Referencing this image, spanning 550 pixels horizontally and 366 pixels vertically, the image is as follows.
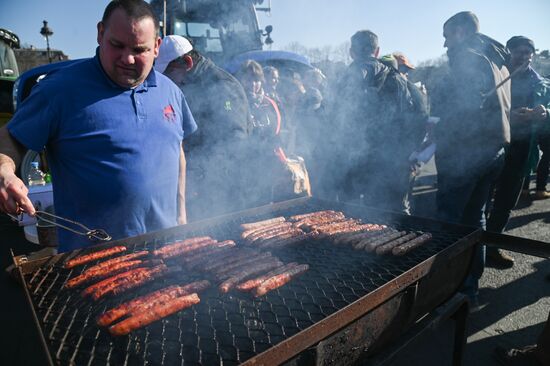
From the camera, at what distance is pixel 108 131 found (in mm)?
2422

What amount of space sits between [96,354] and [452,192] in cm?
393

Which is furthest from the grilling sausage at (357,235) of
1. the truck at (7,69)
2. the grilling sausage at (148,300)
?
the truck at (7,69)

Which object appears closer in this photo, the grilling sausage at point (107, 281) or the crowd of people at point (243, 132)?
the grilling sausage at point (107, 281)

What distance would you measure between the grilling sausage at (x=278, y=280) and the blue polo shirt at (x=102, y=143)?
3.87 feet

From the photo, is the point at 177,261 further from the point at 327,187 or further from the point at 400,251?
the point at 327,187

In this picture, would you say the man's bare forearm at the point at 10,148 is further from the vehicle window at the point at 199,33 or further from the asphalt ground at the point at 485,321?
the vehicle window at the point at 199,33

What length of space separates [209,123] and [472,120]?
3.16 metres

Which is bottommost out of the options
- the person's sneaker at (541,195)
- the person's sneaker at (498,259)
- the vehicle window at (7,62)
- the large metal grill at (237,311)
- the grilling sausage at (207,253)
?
the person's sneaker at (498,259)

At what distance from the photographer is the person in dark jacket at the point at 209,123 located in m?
4.15

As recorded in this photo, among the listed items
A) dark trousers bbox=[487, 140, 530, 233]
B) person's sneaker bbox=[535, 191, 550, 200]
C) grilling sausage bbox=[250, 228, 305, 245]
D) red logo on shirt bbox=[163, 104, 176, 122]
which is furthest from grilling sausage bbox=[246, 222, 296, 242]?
person's sneaker bbox=[535, 191, 550, 200]

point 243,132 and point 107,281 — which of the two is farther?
point 243,132

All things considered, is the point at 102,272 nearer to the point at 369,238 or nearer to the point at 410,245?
the point at 369,238

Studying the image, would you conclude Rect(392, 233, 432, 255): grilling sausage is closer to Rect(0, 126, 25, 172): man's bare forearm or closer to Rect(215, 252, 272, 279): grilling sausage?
Rect(215, 252, 272, 279): grilling sausage

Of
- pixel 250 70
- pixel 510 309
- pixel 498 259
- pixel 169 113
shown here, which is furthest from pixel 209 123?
pixel 498 259
